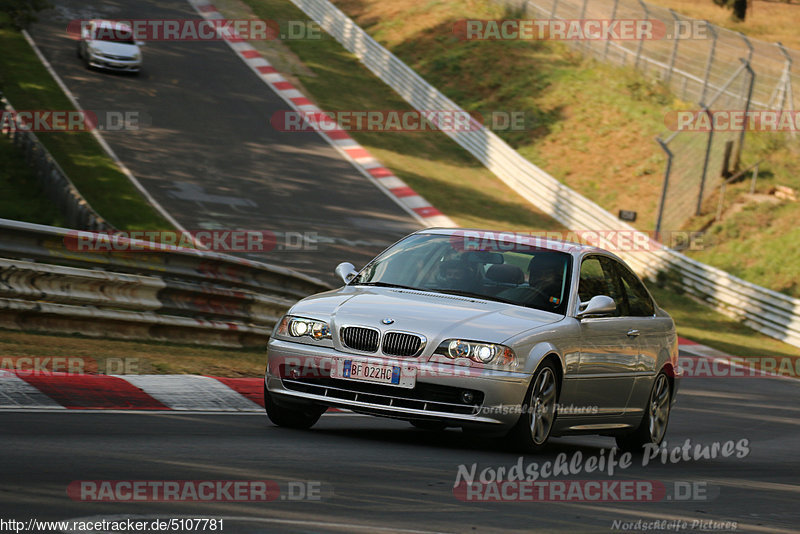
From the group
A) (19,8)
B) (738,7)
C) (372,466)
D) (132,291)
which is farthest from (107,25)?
(738,7)

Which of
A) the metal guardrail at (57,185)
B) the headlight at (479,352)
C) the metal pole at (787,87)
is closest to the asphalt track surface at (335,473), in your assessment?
the headlight at (479,352)

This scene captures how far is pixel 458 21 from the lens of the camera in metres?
50.4

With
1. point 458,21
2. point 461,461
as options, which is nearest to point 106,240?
point 461,461

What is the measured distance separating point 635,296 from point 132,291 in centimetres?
509

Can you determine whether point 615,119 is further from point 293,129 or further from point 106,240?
point 106,240

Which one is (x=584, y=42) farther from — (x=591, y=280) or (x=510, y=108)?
(x=591, y=280)

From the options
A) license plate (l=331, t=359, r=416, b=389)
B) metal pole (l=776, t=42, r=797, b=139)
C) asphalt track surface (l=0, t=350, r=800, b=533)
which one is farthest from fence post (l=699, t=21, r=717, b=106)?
license plate (l=331, t=359, r=416, b=389)

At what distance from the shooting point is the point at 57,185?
23438 mm

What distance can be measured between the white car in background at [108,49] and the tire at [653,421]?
3078 centimetres

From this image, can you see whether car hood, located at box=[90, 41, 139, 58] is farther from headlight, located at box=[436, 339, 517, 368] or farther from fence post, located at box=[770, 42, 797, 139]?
headlight, located at box=[436, 339, 517, 368]

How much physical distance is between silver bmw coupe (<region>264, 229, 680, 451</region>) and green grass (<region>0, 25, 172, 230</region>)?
15.8 m

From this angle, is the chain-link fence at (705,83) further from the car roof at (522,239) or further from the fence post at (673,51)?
the car roof at (522,239)

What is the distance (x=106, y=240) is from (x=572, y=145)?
2880cm

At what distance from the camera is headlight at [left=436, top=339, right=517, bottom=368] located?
25.8ft
